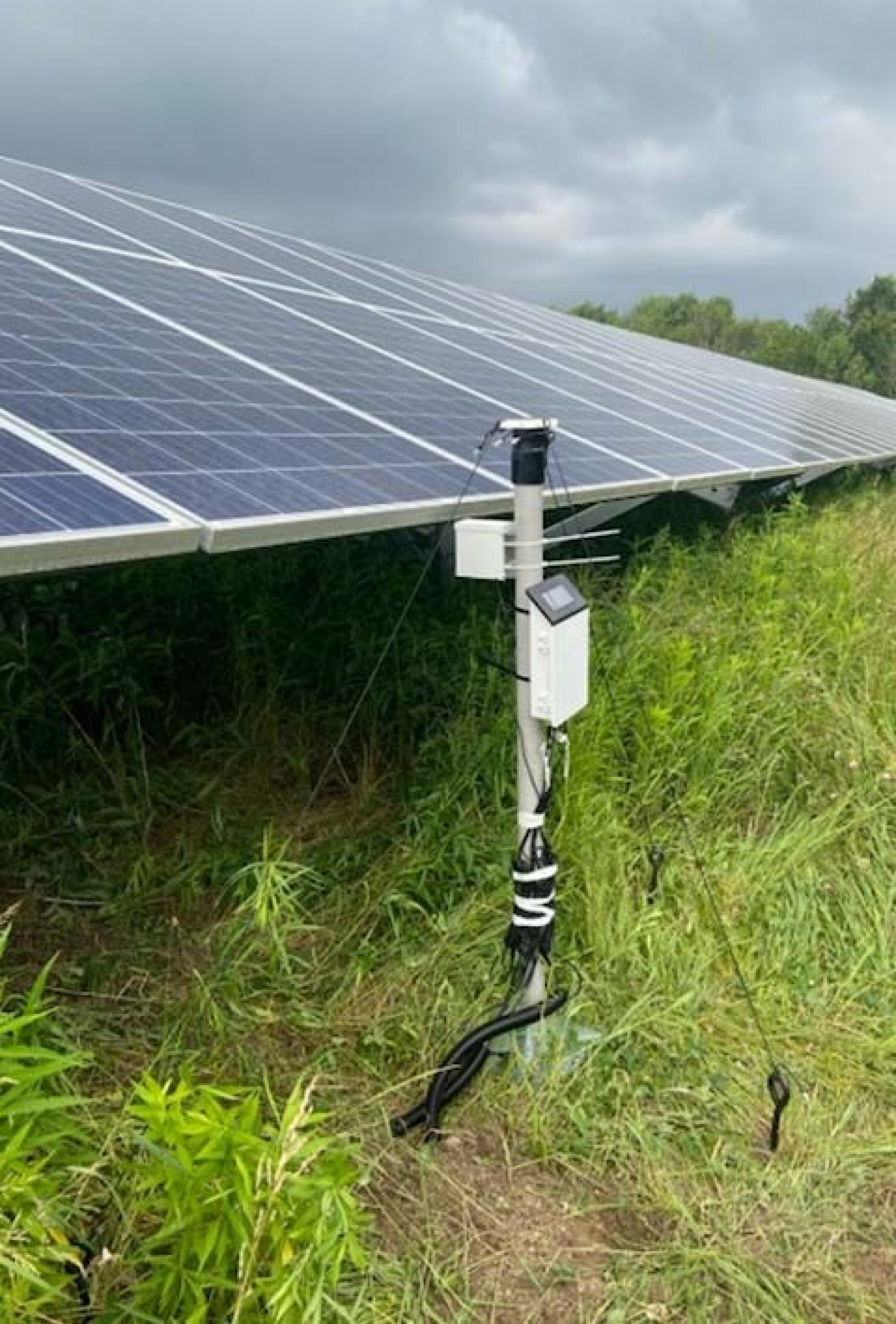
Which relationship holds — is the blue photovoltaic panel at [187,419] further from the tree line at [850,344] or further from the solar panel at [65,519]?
the tree line at [850,344]

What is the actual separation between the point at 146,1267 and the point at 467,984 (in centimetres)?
136

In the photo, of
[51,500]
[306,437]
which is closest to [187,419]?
[306,437]

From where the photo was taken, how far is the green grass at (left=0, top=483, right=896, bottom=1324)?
7.71ft

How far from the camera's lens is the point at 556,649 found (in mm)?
2984

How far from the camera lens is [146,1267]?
7.71ft

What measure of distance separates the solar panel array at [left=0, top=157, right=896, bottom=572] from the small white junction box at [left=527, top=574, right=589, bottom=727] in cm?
58

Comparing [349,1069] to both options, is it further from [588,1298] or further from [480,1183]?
[588,1298]

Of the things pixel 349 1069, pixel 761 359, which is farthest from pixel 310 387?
pixel 761 359

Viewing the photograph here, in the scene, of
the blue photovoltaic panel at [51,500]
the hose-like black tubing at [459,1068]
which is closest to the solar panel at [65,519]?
the blue photovoltaic panel at [51,500]

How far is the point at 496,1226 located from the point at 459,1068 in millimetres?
439

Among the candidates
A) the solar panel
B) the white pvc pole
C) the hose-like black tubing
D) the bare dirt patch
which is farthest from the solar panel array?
the bare dirt patch

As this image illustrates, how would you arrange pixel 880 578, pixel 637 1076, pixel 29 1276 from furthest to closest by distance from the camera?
pixel 880 578 < pixel 637 1076 < pixel 29 1276

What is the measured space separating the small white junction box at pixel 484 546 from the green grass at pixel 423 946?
1.14m

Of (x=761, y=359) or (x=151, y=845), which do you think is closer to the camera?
(x=151, y=845)
